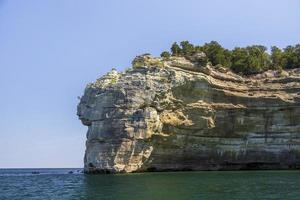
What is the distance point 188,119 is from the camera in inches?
2702

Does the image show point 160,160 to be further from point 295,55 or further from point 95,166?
point 295,55

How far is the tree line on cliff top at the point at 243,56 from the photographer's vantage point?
263ft

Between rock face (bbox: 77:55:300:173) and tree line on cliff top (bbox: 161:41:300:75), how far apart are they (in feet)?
27.3

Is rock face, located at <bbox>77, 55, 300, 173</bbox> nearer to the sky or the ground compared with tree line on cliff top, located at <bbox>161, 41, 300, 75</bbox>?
nearer to the ground

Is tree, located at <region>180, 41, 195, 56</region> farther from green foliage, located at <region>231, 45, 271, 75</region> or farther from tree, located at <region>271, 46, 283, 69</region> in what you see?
tree, located at <region>271, 46, 283, 69</region>

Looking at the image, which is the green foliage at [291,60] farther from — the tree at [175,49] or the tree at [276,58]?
the tree at [175,49]

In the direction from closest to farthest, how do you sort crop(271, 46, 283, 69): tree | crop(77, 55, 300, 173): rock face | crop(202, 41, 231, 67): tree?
crop(77, 55, 300, 173): rock face < crop(202, 41, 231, 67): tree < crop(271, 46, 283, 69): tree

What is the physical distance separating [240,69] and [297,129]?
16.0 meters

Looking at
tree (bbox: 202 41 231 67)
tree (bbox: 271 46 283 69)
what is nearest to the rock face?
tree (bbox: 202 41 231 67)

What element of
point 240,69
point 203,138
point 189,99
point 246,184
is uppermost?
point 240,69

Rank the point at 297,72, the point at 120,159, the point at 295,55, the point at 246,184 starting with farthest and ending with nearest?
the point at 295,55 → the point at 297,72 → the point at 120,159 → the point at 246,184

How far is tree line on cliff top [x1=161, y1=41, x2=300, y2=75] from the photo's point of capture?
80250mm

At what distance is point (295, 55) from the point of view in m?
82.5

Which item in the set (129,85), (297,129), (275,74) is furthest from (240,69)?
(129,85)
